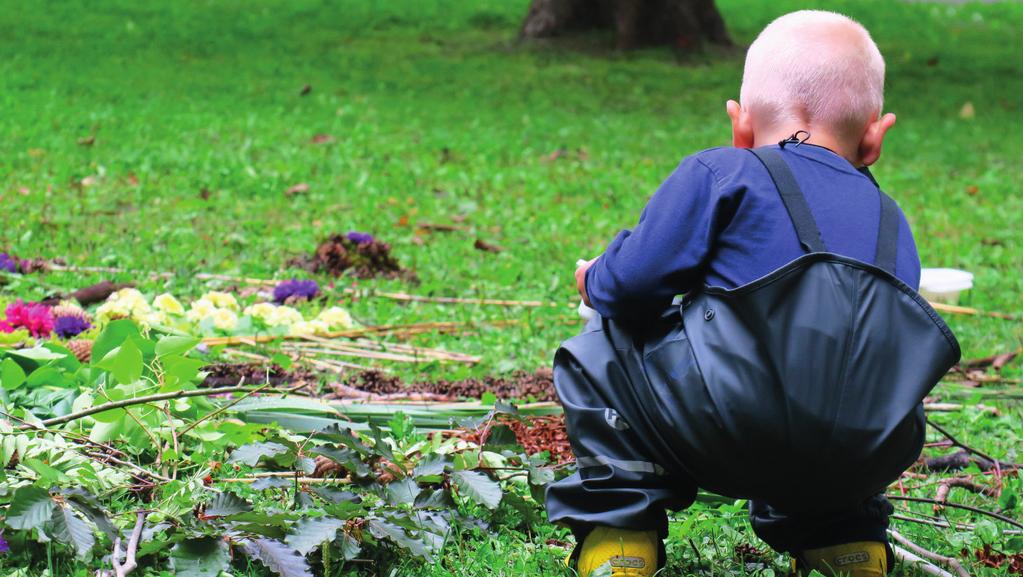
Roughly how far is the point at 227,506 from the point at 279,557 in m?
0.19

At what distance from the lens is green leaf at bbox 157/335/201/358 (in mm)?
2672

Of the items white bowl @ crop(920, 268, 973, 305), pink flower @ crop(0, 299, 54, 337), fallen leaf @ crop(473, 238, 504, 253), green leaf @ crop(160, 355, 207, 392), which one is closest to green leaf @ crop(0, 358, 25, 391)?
green leaf @ crop(160, 355, 207, 392)

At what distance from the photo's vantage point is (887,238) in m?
2.14

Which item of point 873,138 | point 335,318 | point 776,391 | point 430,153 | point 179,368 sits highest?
point 873,138

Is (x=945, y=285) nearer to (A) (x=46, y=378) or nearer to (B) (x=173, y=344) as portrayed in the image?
(B) (x=173, y=344)

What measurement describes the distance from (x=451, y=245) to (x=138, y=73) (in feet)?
20.3

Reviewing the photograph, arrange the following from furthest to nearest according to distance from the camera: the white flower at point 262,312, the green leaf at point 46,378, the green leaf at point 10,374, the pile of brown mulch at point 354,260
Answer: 1. the pile of brown mulch at point 354,260
2. the white flower at point 262,312
3. the green leaf at point 46,378
4. the green leaf at point 10,374

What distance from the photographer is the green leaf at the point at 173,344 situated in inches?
105

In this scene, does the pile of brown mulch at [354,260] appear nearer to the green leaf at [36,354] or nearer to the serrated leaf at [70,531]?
the green leaf at [36,354]

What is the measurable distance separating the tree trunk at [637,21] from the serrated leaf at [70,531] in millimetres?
11819

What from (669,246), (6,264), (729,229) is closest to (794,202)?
(729,229)

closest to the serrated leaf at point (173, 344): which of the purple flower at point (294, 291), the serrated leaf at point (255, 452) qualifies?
the serrated leaf at point (255, 452)

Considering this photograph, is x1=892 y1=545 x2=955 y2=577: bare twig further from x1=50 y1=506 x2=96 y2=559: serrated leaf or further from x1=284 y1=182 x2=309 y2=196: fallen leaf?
x1=284 y1=182 x2=309 y2=196: fallen leaf

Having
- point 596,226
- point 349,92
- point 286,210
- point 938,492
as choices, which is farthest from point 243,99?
point 938,492
